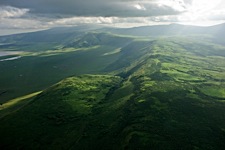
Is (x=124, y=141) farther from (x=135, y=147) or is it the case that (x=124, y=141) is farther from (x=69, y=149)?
(x=69, y=149)

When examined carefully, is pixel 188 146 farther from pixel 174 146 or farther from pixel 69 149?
pixel 69 149

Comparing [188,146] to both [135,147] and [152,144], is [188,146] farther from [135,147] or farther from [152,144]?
[135,147]

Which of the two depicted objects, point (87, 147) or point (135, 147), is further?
point (87, 147)

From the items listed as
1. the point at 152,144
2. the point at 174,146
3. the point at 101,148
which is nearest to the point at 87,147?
the point at 101,148

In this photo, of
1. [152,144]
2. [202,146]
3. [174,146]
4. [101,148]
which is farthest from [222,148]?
[101,148]

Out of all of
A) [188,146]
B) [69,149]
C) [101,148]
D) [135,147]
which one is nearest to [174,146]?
[188,146]

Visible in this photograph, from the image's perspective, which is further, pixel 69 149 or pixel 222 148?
pixel 69 149

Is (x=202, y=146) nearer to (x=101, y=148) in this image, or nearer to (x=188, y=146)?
(x=188, y=146)
